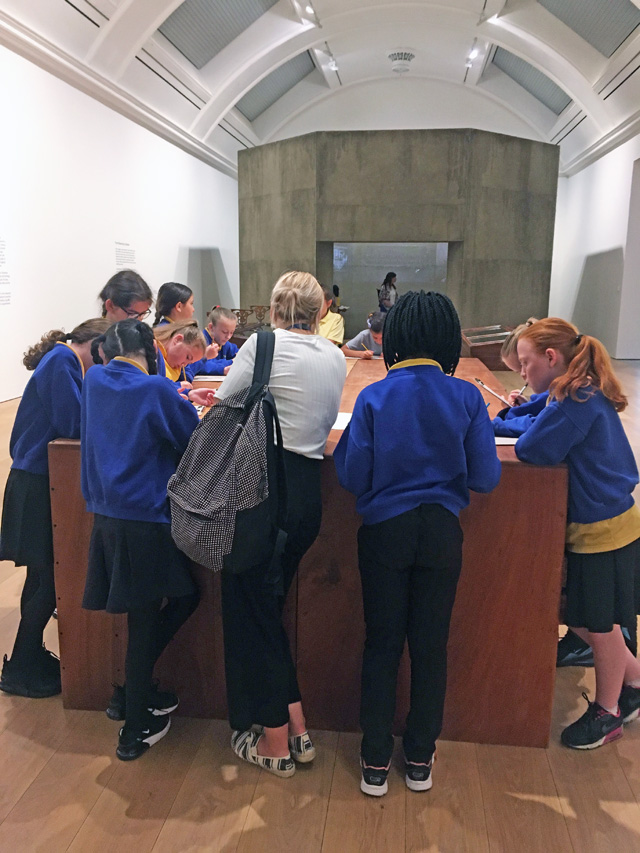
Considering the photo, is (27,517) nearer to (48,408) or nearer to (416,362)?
(48,408)

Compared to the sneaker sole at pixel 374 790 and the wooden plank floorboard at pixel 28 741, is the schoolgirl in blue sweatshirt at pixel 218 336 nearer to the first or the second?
the wooden plank floorboard at pixel 28 741

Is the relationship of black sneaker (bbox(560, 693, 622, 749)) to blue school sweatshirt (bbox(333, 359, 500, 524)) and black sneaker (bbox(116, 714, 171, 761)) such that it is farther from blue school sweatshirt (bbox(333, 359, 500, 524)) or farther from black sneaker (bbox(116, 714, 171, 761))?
black sneaker (bbox(116, 714, 171, 761))

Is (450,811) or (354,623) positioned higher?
(354,623)

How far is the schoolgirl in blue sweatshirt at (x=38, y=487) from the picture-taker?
7.98 ft

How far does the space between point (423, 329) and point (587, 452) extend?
684 millimetres

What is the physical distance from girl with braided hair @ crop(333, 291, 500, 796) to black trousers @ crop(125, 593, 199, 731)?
708 mm

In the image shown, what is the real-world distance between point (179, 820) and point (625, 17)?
12617mm

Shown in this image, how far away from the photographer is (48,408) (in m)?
2.46

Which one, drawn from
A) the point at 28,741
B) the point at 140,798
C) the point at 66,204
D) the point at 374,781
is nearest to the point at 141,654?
the point at 140,798

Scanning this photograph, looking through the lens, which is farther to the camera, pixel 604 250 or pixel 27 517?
pixel 604 250

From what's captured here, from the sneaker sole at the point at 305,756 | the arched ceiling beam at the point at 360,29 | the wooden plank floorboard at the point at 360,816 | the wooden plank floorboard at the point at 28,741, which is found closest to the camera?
the wooden plank floorboard at the point at 360,816

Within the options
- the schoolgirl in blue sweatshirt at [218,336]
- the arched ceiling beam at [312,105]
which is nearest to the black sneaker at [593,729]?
the schoolgirl in blue sweatshirt at [218,336]

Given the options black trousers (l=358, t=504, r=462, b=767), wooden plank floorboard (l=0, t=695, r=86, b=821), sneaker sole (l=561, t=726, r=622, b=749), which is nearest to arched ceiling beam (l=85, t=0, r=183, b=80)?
wooden plank floorboard (l=0, t=695, r=86, b=821)

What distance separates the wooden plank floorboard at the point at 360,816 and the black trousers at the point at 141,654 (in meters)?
0.66
